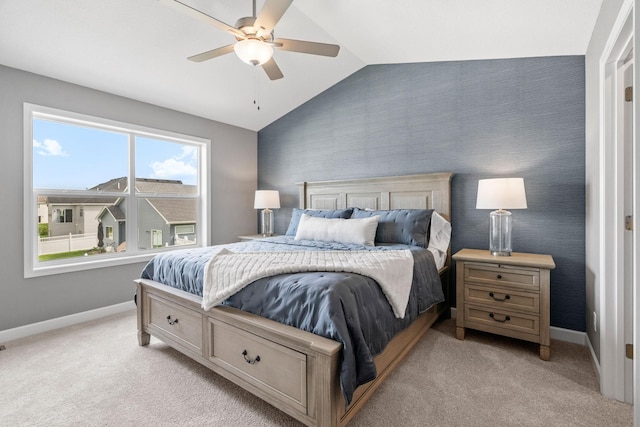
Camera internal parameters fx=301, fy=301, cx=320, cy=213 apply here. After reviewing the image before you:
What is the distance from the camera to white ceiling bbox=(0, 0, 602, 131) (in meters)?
2.22

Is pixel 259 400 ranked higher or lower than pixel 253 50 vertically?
lower

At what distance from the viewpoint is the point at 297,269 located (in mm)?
1793

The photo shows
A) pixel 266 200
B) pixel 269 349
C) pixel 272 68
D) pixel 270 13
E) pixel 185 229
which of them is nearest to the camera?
pixel 269 349

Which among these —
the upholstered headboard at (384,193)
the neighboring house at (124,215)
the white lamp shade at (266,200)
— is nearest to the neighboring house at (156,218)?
the neighboring house at (124,215)

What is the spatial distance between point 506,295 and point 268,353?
6.28 feet

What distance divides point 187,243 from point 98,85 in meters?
2.11

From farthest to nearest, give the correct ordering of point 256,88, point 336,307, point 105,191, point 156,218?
point 156,218 → point 256,88 → point 105,191 → point 336,307

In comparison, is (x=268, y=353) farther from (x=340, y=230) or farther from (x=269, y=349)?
(x=340, y=230)

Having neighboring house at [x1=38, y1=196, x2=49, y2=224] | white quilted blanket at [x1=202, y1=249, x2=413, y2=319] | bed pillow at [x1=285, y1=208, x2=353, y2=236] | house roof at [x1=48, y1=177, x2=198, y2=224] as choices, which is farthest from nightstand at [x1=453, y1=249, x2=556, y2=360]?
neighboring house at [x1=38, y1=196, x2=49, y2=224]

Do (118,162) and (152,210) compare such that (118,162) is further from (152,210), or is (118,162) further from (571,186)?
(571,186)

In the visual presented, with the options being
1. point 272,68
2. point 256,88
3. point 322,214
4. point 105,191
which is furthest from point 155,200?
point 272,68

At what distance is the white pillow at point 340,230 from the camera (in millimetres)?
2857

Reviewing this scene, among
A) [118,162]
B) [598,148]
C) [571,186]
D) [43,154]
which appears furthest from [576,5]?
[43,154]

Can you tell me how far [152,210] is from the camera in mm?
3820
